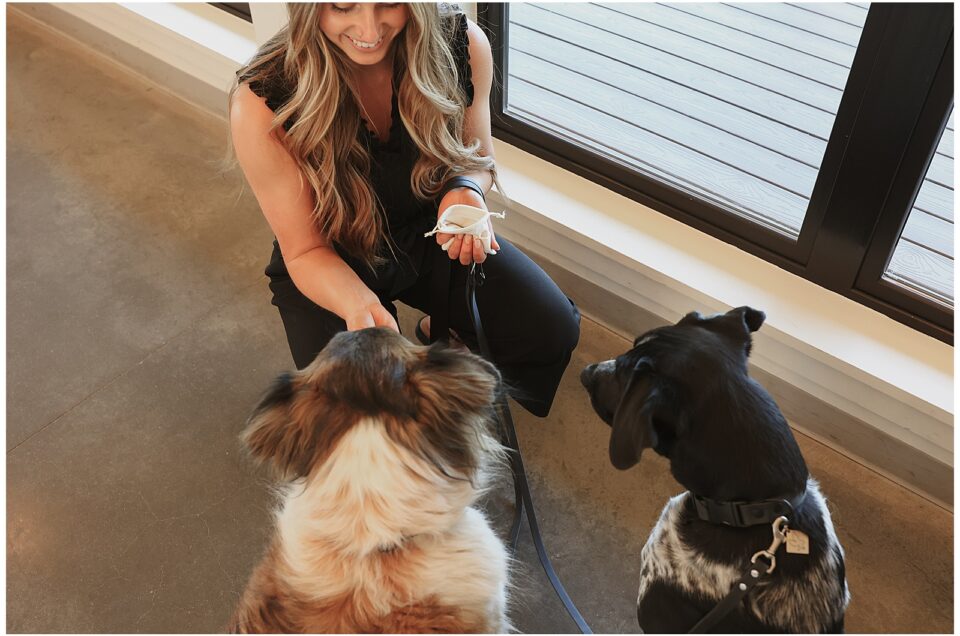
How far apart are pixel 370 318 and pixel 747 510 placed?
0.89 meters

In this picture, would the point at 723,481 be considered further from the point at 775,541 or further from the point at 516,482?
the point at 516,482

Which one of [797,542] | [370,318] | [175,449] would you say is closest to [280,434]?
[370,318]

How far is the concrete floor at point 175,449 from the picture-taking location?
1.98m

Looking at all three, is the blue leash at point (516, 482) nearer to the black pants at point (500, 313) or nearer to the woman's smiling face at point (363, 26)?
the black pants at point (500, 313)

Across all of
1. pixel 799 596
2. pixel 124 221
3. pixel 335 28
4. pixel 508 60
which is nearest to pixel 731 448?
pixel 799 596

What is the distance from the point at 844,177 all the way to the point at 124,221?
2487 mm

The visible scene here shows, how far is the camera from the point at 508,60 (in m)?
2.63

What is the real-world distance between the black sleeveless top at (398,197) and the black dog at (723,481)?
2.18ft

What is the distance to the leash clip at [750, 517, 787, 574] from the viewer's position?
1.34 meters

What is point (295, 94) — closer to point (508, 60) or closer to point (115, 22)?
point (508, 60)

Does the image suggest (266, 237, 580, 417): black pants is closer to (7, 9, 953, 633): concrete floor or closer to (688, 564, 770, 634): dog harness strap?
(7, 9, 953, 633): concrete floor

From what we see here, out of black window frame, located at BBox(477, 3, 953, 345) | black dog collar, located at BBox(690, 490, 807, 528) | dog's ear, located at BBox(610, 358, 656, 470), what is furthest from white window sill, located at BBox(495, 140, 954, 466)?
dog's ear, located at BBox(610, 358, 656, 470)

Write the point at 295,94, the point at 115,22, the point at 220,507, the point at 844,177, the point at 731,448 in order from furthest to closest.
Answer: the point at 115,22 → the point at 220,507 → the point at 844,177 → the point at 295,94 → the point at 731,448

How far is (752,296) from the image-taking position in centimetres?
211
